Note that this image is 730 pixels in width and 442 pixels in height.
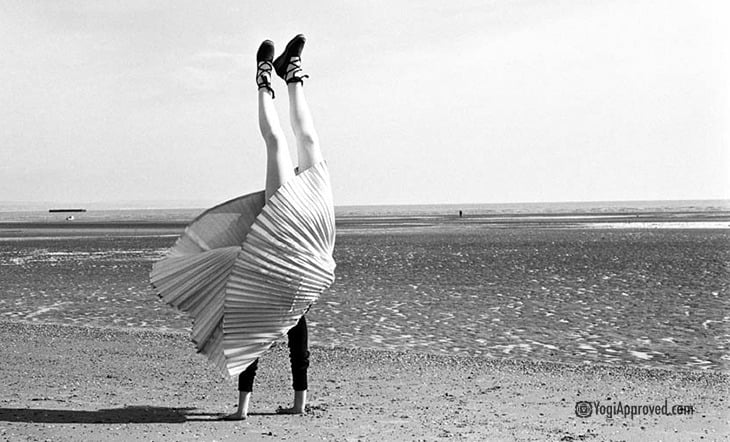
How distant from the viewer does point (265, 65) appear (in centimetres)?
827

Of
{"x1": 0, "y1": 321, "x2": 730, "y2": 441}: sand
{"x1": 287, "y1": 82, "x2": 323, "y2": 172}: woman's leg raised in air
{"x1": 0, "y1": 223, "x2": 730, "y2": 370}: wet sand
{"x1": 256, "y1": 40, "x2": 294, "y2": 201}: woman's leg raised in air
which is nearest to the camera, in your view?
{"x1": 0, "y1": 321, "x2": 730, "y2": 441}: sand

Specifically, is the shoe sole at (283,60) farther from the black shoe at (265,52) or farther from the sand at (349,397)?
the sand at (349,397)

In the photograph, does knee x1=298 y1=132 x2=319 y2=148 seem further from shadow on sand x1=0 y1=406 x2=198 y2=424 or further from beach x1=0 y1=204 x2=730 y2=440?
shadow on sand x1=0 y1=406 x2=198 y2=424

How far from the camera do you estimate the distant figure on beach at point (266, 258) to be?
24.9 ft

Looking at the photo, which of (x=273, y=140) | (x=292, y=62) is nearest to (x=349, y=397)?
(x=273, y=140)

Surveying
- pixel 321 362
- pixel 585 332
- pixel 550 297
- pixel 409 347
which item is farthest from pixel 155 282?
pixel 550 297

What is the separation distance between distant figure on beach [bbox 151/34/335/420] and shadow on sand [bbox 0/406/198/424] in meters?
0.67

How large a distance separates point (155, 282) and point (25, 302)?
13.1 meters

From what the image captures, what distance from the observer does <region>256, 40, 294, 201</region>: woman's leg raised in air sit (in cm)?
802

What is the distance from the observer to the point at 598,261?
2911 centimetres

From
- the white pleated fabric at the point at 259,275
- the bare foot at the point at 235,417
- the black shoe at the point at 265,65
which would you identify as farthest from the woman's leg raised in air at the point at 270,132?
the bare foot at the point at 235,417

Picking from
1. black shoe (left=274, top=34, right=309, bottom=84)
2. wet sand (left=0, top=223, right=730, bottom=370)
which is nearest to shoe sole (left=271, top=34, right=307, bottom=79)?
black shoe (left=274, top=34, right=309, bottom=84)

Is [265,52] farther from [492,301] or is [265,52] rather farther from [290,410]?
[492,301]

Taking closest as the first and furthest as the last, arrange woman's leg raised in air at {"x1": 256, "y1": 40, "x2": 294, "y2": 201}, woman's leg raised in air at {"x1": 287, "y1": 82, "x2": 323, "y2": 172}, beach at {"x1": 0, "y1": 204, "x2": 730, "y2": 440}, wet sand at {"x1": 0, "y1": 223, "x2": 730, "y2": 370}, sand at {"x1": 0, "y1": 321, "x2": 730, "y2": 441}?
sand at {"x1": 0, "y1": 321, "x2": 730, "y2": 441}, beach at {"x1": 0, "y1": 204, "x2": 730, "y2": 440}, woman's leg raised in air at {"x1": 256, "y1": 40, "x2": 294, "y2": 201}, woman's leg raised in air at {"x1": 287, "y1": 82, "x2": 323, "y2": 172}, wet sand at {"x1": 0, "y1": 223, "x2": 730, "y2": 370}
